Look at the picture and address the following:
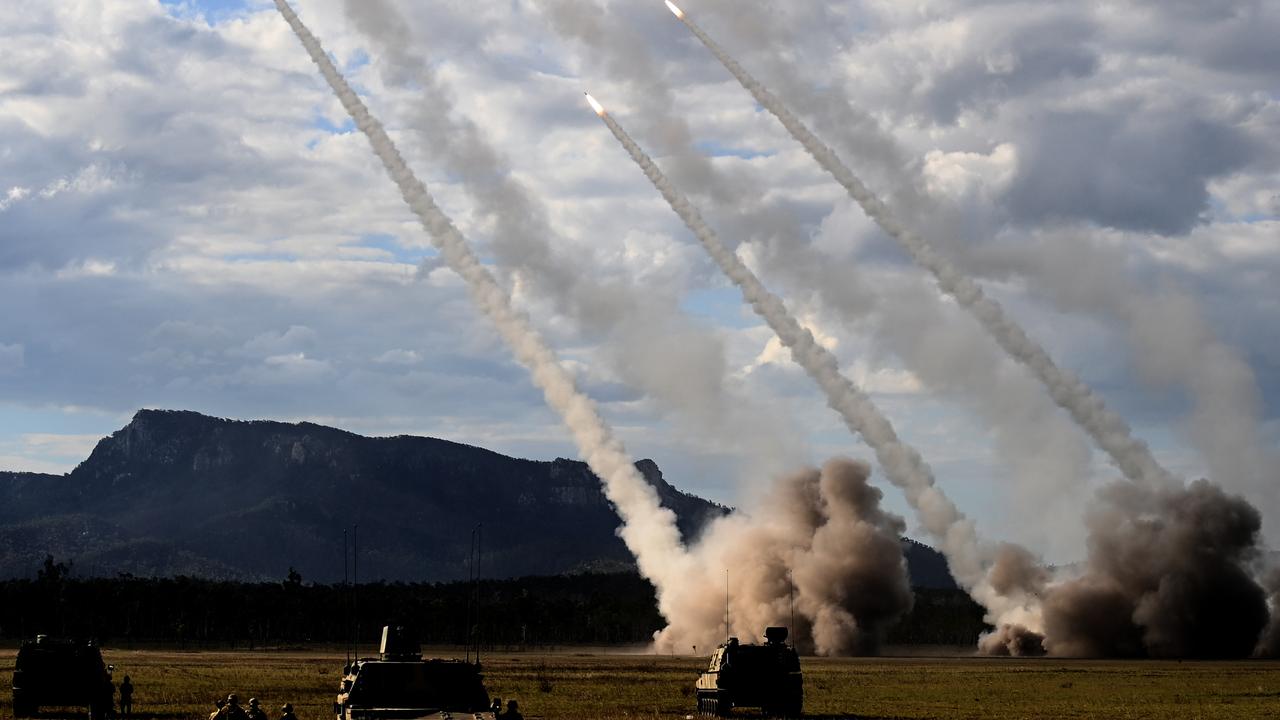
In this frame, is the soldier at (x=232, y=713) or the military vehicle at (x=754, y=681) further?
the military vehicle at (x=754, y=681)

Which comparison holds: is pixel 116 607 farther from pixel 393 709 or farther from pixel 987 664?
pixel 393 709

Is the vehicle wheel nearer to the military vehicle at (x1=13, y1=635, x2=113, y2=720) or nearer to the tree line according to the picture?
the military vehicle at (x1=13, y1=635, x2=113, y2=720)

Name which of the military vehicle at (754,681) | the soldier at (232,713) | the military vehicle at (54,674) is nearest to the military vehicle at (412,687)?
the soldier at (232,713)

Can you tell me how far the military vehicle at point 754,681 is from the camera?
46.5 meters

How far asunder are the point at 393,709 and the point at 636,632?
13924 centimetres

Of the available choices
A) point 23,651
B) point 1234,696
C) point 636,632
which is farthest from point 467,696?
point 636,632

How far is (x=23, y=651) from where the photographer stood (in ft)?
137

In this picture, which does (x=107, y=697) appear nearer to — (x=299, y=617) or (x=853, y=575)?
(x=853, y=575)

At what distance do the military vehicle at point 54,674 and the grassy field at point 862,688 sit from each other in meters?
1.31

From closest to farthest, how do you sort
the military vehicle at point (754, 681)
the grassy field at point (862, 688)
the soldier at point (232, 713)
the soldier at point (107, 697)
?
the soldier at point (232, 713)
the soldier at point (107, 697)
the military vehicle at point (754, 681)
the grassy field at point (862, 688)

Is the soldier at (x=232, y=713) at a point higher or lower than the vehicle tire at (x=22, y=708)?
higher

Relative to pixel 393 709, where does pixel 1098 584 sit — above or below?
above

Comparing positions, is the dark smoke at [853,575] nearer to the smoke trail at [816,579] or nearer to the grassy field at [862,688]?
the smoke trail at [816,579]

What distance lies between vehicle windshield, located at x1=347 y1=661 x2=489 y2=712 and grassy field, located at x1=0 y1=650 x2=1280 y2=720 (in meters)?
15.9
